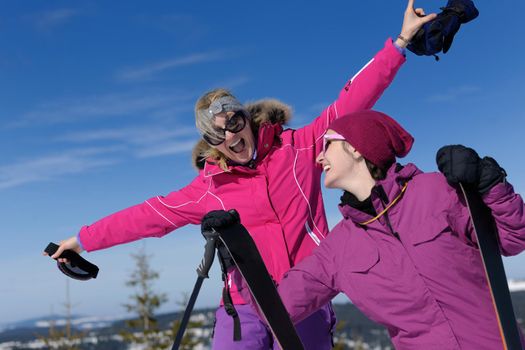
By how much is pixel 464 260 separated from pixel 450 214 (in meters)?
0.20

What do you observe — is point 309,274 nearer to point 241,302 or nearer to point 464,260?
point 464,260

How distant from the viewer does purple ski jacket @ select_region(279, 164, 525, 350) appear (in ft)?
7.76

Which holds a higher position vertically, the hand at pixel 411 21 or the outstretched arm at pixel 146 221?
the hand at pixel 411 21

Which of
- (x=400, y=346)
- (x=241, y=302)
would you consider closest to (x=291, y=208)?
(x=241, y=302)

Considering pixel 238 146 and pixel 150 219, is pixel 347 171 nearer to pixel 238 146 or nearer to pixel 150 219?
pixel 238 146

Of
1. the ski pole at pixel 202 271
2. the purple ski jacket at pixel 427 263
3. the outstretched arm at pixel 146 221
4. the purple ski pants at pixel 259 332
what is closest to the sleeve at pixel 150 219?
the outstretched arm at pixel 146 221

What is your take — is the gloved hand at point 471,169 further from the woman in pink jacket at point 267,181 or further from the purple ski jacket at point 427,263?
the woman in pink jacket at point 267,181

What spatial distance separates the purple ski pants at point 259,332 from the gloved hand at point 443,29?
67.0 inches

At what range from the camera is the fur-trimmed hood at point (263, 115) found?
4.06 metres

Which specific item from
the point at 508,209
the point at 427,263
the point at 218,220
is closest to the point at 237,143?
the point at 218,220

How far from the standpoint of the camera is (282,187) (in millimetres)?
3590

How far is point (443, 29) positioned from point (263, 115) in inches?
50.3

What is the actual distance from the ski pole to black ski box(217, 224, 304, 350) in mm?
49

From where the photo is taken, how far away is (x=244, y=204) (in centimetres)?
364
